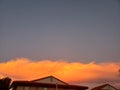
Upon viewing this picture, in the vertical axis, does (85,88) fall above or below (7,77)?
below

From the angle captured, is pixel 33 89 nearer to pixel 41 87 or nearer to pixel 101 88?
pixel 41 87

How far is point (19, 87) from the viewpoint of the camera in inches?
1885

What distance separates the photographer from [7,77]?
57406mm

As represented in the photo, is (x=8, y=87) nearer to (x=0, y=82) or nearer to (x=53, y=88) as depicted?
(x=0, y=82)

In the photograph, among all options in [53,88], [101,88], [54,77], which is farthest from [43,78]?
[101,88]

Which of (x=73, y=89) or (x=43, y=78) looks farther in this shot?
(x=43, y=78)

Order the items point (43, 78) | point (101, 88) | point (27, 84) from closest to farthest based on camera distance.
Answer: point (27, 84), point (43, 78), point (101, 88)

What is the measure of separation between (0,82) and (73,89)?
18.1m

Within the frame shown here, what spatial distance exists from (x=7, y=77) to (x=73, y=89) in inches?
693

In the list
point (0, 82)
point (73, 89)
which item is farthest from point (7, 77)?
point (73, 89)

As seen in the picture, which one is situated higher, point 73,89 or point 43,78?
point 43,78

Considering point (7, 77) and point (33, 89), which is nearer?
point (33, 89)

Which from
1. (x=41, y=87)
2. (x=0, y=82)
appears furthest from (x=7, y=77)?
(x=41, y=87)

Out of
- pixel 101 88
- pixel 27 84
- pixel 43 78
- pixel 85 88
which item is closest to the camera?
pixel 27 84
